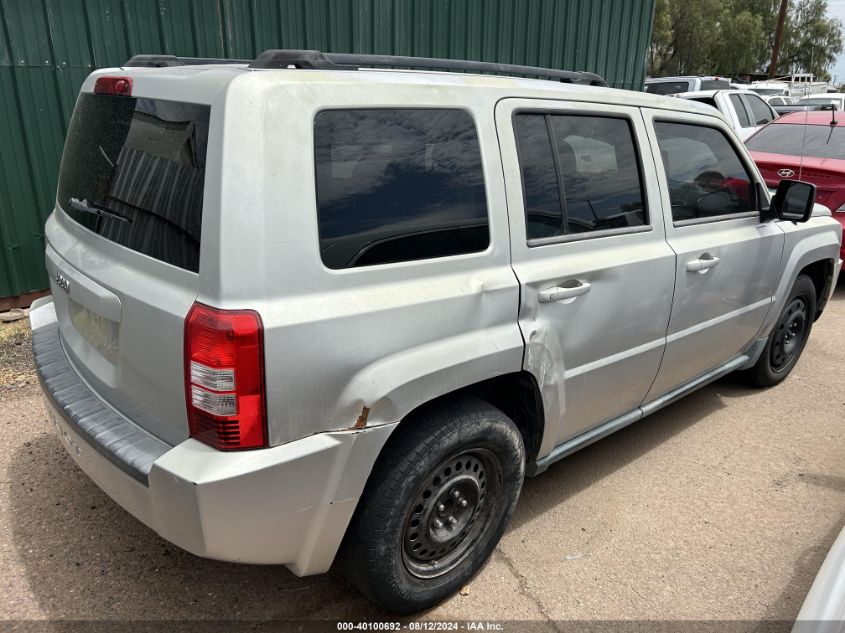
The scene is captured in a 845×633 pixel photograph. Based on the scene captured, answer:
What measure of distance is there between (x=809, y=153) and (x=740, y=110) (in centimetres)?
503

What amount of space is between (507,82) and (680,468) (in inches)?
90.6

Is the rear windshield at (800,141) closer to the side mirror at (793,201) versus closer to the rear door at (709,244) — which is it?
the side mirror at (793,201)

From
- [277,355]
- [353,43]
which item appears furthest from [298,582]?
[353,43]

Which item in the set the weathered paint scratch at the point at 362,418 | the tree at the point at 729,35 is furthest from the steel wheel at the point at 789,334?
the tree at the point at 729,35

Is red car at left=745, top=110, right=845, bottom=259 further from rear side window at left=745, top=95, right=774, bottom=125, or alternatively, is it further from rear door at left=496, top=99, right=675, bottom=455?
rear side window at left=745, top=95, right=774, bottom=125

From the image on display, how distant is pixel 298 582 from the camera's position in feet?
8.76

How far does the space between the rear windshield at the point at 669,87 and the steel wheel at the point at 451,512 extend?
14007 millimetres

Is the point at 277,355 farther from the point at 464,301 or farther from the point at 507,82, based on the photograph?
the point at 507,82

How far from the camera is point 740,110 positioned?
11.3m

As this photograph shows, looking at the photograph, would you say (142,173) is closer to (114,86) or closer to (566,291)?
(114,86)

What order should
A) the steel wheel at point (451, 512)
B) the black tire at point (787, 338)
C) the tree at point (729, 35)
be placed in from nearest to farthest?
the steel wheel at point (451, 512) < the black tire at point (787, 338) < the tree at point (729, 35)

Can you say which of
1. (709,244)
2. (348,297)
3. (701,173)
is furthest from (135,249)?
(701,173)

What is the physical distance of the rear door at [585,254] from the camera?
2473 millimetres

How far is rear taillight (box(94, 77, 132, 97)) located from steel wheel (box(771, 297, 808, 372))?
4045 mm
